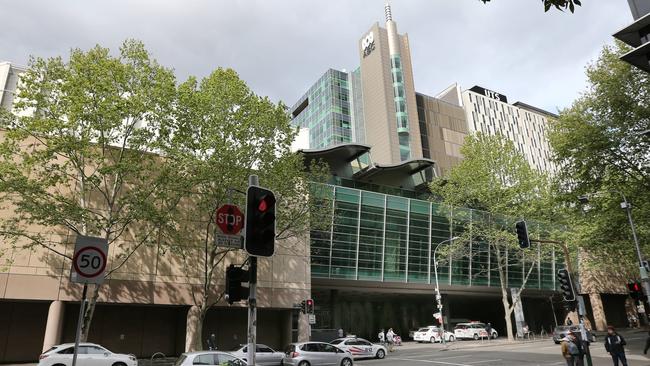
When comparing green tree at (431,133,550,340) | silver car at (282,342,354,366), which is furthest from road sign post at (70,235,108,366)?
green tree at (431,133,550,340)

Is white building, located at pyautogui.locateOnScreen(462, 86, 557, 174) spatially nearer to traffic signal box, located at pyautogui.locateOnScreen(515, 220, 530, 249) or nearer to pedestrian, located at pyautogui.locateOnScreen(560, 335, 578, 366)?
traffic signal box, located at pyautogui.locateOnScreen(515, 220, 530, 249)

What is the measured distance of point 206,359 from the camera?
15688mm

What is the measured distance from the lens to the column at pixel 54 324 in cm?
2397

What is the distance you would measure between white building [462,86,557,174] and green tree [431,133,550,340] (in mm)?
50868

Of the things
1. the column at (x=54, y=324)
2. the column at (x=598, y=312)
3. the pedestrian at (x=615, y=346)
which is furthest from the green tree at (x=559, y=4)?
the column at (x=598, y=312)

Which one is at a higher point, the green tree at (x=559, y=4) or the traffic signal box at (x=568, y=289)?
the green tree at (x=559, y=4)

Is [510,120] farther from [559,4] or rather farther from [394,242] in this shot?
[559,4]

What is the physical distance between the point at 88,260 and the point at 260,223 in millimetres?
2833

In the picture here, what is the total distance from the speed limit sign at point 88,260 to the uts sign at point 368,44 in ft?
255

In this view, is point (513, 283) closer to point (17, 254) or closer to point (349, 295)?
point (349, 295)

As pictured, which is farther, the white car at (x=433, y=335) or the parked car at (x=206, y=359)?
the white car at (x=433, y=335)

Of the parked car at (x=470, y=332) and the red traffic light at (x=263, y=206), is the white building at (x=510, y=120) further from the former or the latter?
the red traffic light at (x=263, y=206)

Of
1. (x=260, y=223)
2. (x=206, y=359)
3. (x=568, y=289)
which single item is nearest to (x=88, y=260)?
(x=260, y=223)

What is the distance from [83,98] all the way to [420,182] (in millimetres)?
41186
